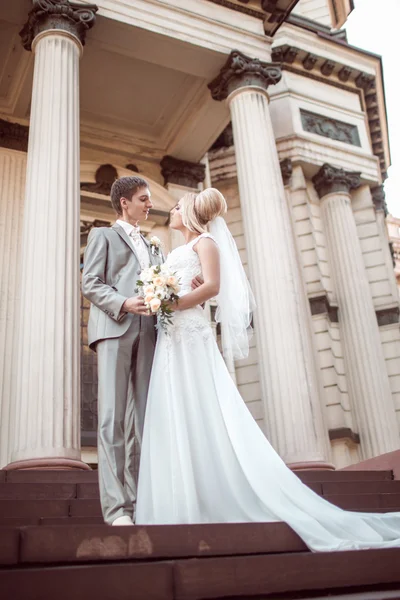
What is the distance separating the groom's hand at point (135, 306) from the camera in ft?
12.2

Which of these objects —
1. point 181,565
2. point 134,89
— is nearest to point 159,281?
point 181,565

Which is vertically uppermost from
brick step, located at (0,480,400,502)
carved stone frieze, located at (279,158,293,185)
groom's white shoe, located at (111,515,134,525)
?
carved stone frieze, located at (279,158,293,185)

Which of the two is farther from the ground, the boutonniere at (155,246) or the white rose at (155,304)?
the boutonniere at (155,246)

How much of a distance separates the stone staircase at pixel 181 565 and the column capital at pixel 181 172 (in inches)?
438

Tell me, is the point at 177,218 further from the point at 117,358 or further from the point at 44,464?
the point at 44,464

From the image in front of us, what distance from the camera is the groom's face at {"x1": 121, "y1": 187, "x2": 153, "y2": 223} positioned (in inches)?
164

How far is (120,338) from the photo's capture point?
12.5 ft

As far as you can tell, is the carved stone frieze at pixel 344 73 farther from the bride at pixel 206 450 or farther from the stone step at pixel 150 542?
the stone step at pixel 150 542

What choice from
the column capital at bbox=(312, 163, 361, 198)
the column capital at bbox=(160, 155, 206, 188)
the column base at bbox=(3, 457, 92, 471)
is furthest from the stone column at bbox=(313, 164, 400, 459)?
the column base at bbox=(3, 457, 92, 471)

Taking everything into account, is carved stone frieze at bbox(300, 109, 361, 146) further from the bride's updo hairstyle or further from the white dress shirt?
the white dress shirt

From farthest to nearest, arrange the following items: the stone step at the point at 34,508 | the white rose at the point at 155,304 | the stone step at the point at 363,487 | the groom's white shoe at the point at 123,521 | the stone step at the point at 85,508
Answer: the stone step at the point at 363,487
the stone step at the point at 85,508
the stone step at the point at 34,508
the white rose at the point at 155,304
the groom's white shoe at the point at 123,521

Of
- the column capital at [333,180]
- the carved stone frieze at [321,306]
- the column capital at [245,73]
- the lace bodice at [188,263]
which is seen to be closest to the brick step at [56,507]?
the lace bodice at [188,263]

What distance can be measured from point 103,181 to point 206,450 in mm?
9862

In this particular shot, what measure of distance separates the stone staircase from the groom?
0.48 meters
